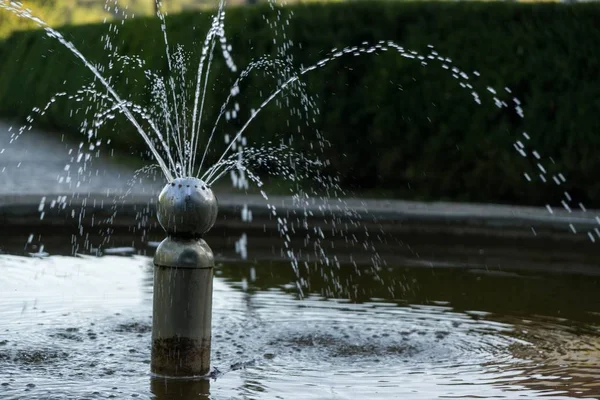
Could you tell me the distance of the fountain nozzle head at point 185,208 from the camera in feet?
15.2

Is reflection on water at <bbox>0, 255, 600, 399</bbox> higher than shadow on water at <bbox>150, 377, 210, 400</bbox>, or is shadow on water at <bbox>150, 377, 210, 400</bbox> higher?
reflection on water at <bbox>0, 255, 600, 399</bbox>

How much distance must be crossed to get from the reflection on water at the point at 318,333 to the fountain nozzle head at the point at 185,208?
Result: 25.2 inches

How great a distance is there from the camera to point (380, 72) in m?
13.7

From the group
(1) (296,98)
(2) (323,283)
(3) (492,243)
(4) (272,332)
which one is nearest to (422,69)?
(1) (296,98)

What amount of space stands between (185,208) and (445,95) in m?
9.19

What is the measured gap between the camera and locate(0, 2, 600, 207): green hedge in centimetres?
1306

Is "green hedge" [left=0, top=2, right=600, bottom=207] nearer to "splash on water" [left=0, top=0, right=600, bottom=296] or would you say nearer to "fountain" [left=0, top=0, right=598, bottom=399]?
"splash on water" [left=0, top=0, right=600, bottom=296]

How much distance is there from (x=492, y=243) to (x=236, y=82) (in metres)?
5.27

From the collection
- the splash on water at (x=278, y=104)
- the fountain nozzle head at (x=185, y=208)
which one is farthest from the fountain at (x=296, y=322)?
the splash on water at (x=278, y=104)

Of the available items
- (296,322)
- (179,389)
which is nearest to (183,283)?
(179,389)

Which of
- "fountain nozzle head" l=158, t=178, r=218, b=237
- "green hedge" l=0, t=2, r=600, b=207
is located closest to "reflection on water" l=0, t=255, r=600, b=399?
"fountain nozzle head" l=158, t=178, r=218, b=237

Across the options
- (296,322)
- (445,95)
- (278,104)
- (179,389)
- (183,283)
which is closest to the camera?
(179,389)

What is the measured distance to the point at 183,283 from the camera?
465 centimetres

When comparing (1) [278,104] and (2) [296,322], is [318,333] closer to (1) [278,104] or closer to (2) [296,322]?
(2) [296,322]
